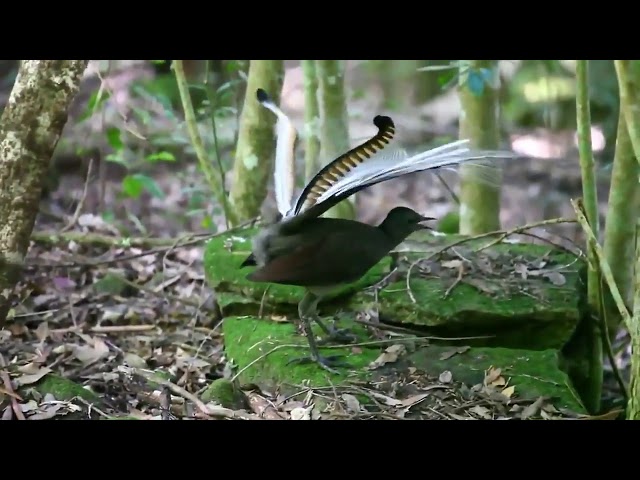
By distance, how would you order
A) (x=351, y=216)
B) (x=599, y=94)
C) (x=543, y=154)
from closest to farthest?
1. (x=351, y=216)
2. (x=543, y=154)
3. (x=599, y=94)

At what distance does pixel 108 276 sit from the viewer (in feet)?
8.36

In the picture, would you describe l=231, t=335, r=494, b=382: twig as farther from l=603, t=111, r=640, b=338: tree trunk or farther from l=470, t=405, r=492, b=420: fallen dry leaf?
l=603, t=111, r=640, b=338: tree trunk

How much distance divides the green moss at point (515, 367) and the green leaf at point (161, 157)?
1.30 meters

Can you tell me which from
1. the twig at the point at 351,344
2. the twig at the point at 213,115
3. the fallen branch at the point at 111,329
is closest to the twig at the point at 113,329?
the fallen branch at the point at 111,329

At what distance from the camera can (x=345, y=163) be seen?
179 cm

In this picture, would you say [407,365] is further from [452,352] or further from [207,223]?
[207,223]

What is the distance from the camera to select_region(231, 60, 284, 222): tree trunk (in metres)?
2.56

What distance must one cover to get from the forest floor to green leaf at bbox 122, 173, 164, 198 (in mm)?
73

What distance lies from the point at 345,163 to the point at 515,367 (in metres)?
0.64

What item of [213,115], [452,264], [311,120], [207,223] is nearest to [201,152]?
[213,115]
